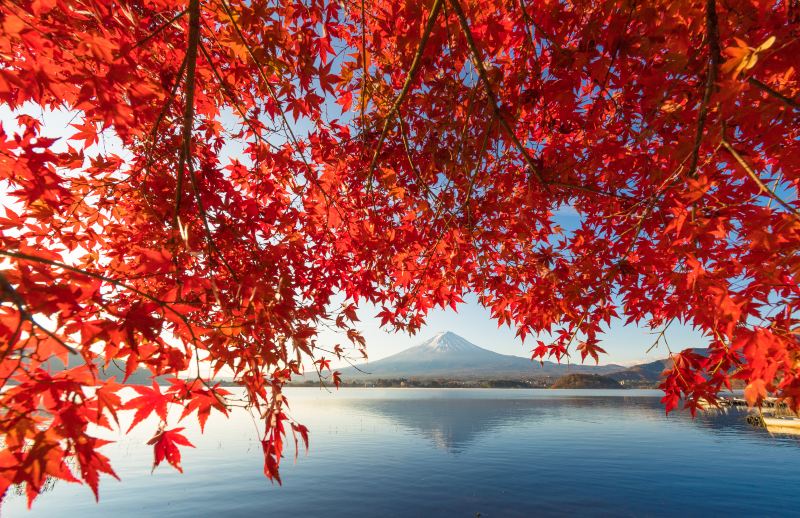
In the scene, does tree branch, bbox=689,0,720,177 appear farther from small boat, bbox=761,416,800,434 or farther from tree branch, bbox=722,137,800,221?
small boat, bbox=761,416,800,434

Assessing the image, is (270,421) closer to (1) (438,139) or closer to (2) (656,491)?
(1) (438,139)

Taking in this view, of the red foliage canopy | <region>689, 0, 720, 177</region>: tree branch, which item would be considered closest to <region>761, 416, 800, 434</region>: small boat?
the red foliage canopy

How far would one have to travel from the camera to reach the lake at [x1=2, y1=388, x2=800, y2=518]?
723 inches

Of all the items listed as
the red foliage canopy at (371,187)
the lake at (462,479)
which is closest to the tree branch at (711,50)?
the red foliage canopy at (371,187)

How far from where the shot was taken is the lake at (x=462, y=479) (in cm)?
1838

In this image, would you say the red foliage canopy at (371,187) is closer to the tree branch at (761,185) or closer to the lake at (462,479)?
the tree branch at (761,185)

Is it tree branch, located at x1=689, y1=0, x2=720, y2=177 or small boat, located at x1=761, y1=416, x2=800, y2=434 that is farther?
small boat, located at x1=761, y1=416, x2=800, y2=434

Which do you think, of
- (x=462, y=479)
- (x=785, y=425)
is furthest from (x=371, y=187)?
(x=785, y=425)

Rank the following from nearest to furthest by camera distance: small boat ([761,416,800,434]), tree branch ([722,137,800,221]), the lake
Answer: tree branch ([722,137,800,221]) < the lake < small boat ([761,416,800,434])

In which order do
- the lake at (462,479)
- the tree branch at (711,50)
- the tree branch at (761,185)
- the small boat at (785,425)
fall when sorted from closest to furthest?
the tree branch at (761,185) → the tree branch at (711,50) → the lake at (462,479) → the small boat at (785,425)

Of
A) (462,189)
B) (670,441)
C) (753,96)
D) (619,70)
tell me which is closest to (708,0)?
(753,96)

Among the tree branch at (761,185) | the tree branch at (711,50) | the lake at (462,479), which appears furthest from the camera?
the lake at (462,479)

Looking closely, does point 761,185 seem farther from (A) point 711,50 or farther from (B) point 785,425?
(B) point 785,425

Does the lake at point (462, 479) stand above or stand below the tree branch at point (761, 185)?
below
